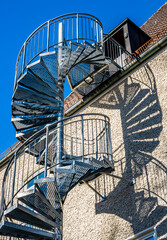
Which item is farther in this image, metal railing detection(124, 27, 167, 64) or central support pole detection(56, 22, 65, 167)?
metal railing detection(124, 27, 167, 64)

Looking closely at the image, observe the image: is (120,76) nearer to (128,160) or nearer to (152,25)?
(128,160)

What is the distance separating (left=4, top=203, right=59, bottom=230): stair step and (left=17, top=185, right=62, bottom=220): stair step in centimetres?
14

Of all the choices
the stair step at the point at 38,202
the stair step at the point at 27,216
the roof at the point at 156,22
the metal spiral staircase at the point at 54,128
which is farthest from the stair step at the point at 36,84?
the roof at the point at 156,22

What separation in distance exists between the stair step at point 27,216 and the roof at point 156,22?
260 inches

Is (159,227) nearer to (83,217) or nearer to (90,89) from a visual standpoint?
(83,217)

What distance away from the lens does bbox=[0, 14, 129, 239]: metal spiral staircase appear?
750 centimetres

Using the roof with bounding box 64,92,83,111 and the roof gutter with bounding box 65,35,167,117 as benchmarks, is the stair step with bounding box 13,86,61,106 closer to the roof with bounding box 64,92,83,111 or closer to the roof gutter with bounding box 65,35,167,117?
the roof gutter with bounding box 65,35,167,117

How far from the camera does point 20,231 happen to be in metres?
7.46

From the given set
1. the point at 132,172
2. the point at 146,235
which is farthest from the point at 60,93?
the point at 146,235

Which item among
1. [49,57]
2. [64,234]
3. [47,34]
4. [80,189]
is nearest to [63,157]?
[80,189]

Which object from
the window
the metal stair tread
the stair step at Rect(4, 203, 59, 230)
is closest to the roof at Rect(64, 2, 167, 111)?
the metal stair tread

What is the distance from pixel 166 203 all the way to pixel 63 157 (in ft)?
7.38

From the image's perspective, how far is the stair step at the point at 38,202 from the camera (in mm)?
7137

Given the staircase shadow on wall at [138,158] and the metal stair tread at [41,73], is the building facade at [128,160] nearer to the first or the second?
the staircase shadow on wall at [138,158]
